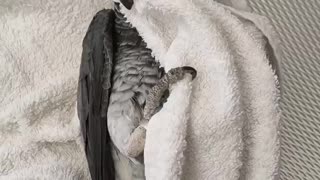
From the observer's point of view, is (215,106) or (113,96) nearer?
(215,106)

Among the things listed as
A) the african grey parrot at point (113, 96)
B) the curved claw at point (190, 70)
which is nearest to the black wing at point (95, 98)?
the african grey parrot at point (113, 96)

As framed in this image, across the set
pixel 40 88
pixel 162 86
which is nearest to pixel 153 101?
pixel 162 86

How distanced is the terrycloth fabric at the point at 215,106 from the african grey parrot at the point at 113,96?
0.07 m

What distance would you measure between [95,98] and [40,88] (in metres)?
0.06

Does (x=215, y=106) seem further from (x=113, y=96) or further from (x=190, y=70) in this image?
(x=113, y=96)

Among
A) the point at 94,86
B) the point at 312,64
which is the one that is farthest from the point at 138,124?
the point at 312,64

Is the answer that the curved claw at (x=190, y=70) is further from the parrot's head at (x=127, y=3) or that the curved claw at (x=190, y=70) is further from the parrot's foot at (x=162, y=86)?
the parrot's head at (x=127, y=3)

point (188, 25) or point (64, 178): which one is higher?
point (188, 25)

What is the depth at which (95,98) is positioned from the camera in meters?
0.55

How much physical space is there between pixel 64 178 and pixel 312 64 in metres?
0.47

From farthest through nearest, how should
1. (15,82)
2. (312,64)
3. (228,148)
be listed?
(312,64)
(15,82)
(228,148)

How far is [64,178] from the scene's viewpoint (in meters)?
0.55

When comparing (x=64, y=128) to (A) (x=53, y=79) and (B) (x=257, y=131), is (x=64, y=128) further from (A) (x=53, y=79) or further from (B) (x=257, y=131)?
(B) (x=257, y=131)

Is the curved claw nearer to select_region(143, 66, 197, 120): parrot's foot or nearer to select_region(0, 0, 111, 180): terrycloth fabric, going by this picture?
select_region(143, 66, 197, 120): parrot's foot
